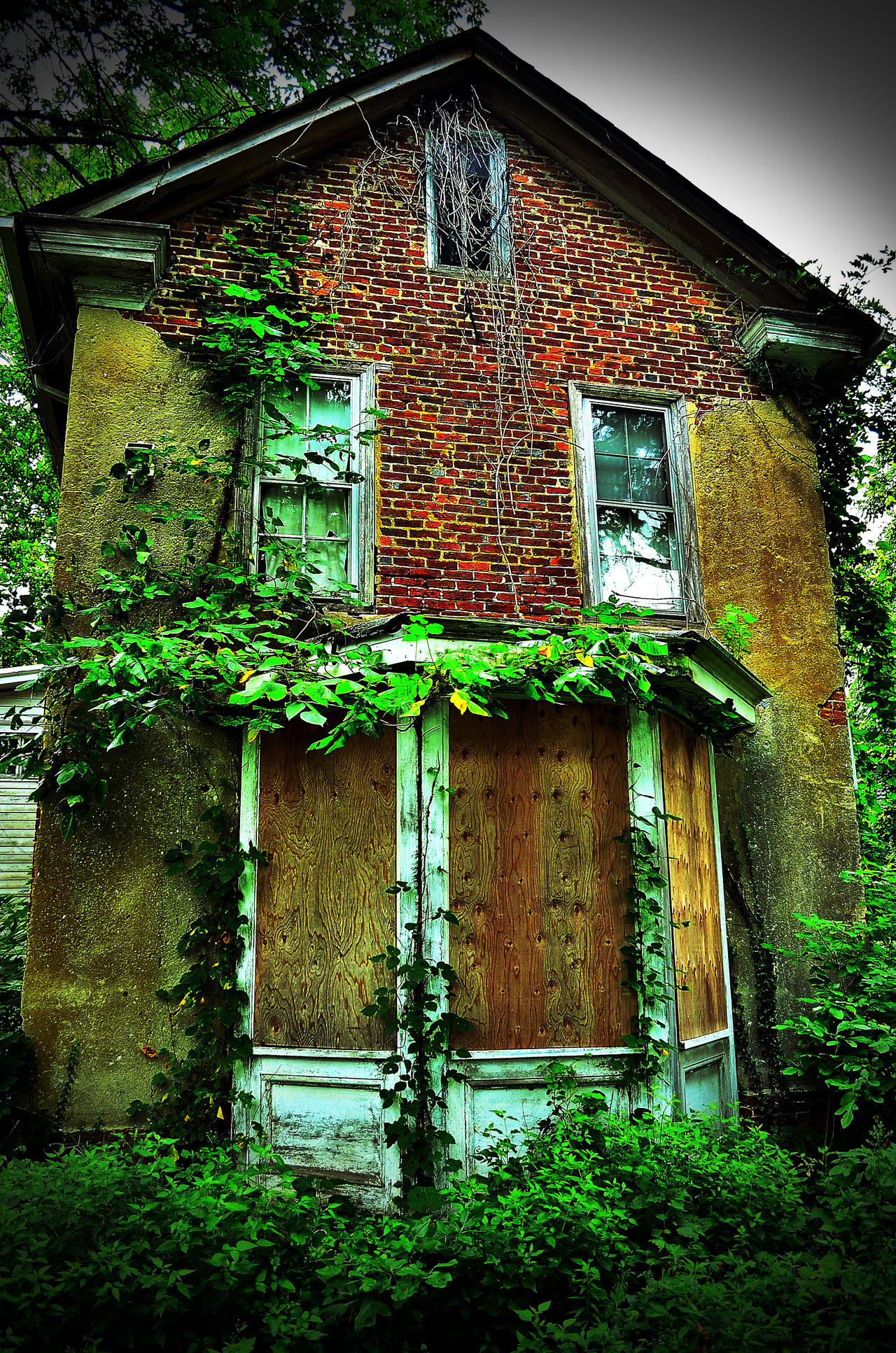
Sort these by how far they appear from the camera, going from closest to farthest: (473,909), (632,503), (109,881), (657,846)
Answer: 1. (473,909)
2. (109,881)
3. (657,846)
4. (632,503)

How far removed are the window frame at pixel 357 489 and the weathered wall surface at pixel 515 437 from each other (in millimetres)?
83

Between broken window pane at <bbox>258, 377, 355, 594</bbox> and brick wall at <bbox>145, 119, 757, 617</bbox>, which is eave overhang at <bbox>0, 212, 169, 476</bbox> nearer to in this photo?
brick wall at <bbox>145, 119, 757, 617</bbox>

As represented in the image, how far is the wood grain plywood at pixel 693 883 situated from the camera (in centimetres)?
566

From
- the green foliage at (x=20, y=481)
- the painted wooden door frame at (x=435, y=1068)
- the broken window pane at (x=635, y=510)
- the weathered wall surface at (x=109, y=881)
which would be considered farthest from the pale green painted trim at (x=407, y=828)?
the green foliage at (x=20, y=481)

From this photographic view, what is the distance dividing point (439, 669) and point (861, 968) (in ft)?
11.0

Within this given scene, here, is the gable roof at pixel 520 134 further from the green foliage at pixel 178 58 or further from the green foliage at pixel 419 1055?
the green foliage at pixel 419 1055

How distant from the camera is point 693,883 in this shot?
19.4 feet

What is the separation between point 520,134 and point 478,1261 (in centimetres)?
766

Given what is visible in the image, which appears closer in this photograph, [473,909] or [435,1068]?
[435,1068]

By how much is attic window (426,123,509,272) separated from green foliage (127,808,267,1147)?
4532 mm

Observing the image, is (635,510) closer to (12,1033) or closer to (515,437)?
(515,437)

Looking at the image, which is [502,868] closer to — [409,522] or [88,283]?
[409,522]

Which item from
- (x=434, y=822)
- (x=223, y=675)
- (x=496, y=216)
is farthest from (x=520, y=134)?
(x=434, y=822)

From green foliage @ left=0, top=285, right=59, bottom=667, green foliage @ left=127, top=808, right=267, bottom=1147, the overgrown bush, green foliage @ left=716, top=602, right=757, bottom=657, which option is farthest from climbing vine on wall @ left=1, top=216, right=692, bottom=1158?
green foliage @ left=0, top=285, right=59, bottom=667
